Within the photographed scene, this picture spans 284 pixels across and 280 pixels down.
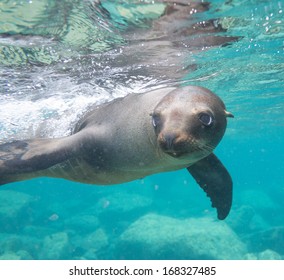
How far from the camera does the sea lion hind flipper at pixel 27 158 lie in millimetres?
4453

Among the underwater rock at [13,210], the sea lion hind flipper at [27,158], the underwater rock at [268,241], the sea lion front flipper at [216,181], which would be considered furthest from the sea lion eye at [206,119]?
the underwater rock at [13,210]

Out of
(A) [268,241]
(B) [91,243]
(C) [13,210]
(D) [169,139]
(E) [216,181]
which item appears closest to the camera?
(D) [169,139]

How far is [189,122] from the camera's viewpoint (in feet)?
10.9

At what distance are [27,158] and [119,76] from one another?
5.58m

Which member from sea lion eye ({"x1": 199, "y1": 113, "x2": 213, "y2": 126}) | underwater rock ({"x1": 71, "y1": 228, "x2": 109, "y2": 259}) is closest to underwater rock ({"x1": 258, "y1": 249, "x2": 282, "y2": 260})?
underwater rock ({"x1": 71, "y1": 228, "x2": 109, "y2": 259})

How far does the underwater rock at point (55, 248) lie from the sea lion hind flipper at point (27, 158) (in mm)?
12553

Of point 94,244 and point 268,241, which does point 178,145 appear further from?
point 94,244

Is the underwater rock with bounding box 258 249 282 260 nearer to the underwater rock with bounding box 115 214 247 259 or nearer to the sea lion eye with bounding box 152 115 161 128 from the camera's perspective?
the underwater rock with bounding box 115 214 247 259

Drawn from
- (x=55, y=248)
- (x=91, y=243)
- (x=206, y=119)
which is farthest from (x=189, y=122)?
(x=91, y=243)

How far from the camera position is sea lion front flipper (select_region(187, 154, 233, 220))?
5.85 meters

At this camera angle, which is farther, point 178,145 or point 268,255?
point 268,255

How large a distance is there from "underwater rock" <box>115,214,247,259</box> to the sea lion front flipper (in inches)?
336

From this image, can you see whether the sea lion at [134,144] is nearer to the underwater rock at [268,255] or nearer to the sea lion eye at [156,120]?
the sea lion eye at [156,120]

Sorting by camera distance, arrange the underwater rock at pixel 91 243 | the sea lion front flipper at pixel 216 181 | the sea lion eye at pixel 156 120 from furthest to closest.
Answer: the underwater rock at pixel 91 243
the sea lion front flipper at pixel 216 181
the sea lion eye at pixel 156 120
